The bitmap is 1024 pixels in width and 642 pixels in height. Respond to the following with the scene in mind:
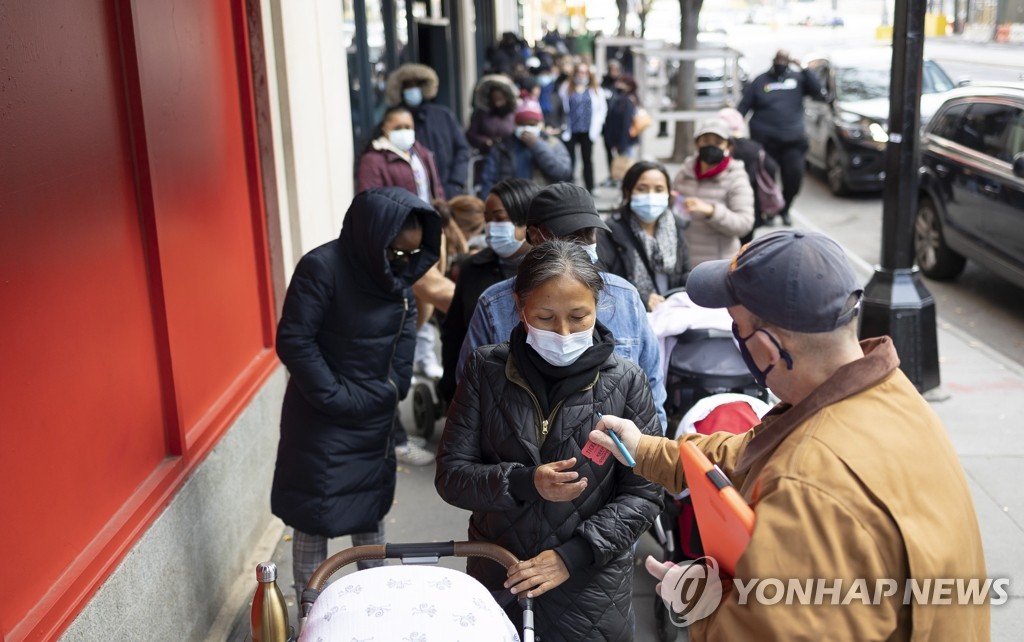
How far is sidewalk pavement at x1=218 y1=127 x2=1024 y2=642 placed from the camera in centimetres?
474

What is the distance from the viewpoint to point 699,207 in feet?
21.7

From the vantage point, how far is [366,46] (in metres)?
12.0

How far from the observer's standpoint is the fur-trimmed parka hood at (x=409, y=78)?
10.1m

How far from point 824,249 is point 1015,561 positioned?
3.84 meters

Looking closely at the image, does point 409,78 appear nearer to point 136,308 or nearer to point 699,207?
point 699,207

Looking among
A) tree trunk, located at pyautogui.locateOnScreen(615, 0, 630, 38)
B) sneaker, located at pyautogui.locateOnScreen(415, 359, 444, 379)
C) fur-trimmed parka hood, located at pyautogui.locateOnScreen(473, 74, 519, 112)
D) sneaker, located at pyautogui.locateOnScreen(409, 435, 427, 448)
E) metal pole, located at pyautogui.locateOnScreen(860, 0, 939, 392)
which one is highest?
tree trunk, located at pyautogui.locateOnScreen(615, 0, 630, 38)

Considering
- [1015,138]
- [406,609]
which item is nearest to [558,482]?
[406,609]

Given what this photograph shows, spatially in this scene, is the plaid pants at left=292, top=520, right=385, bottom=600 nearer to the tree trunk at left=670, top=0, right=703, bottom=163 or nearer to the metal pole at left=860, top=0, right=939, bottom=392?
the metal pole at left=860, top=0, right=939, bottom=392

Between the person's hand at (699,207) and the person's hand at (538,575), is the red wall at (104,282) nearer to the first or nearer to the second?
the person's hand at (538,575)

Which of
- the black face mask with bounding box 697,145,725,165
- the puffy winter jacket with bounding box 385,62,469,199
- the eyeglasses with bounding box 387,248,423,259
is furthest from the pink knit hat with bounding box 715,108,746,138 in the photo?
the eyeglasses with bounding box 387,248,423,259

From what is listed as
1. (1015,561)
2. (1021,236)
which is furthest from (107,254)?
(1021,236)

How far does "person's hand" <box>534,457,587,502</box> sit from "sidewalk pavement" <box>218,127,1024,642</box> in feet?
6.14

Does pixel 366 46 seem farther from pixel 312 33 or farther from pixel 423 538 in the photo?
pixel 423 538

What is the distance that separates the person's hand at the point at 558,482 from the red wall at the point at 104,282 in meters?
1.49
